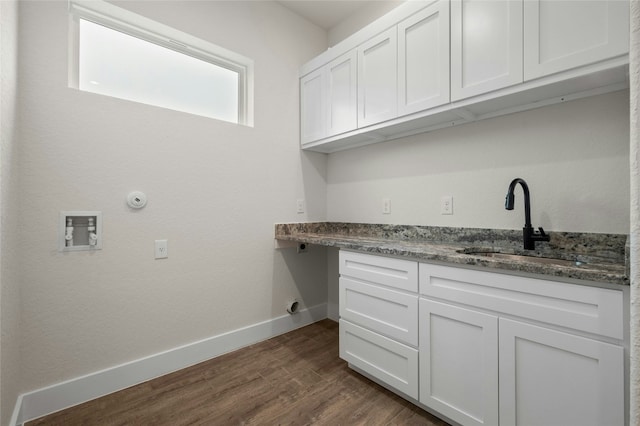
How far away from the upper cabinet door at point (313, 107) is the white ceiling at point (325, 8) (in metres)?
0.59

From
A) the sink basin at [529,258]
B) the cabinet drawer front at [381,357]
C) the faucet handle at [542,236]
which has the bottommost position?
the cabinet drawer front at [381,357]

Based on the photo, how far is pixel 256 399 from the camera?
5.73 feet

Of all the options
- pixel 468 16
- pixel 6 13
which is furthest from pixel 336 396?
pixel 6 13

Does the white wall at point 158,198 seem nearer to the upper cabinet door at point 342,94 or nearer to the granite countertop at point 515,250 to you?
the upper cabinet door at point 342,94

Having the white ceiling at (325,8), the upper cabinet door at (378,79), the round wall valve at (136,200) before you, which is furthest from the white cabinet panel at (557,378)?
the white ceiling at (325,8)

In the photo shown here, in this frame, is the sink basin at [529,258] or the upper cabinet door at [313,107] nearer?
the sink basin at [529,258]

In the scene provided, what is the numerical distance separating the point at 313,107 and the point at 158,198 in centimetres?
143

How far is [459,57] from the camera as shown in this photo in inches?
65.9

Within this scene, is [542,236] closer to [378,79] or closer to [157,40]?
[378,79]

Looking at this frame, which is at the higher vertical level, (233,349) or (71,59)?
(71,59)

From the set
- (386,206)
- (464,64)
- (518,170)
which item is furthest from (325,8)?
(518,170)

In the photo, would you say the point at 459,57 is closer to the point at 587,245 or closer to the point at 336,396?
the point at 587,245

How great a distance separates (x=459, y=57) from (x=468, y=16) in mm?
208

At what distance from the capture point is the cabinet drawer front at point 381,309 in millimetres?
A: 1636
